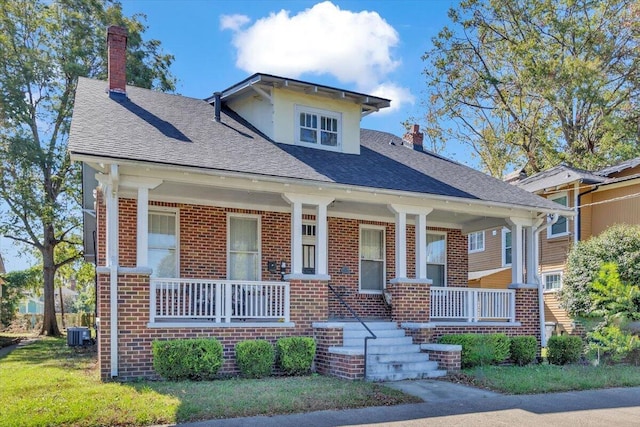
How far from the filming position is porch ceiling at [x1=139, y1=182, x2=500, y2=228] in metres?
11.7

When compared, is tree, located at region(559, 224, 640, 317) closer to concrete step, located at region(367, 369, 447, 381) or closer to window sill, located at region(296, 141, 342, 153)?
concrete step, located at region(367, 369, 447, 381)

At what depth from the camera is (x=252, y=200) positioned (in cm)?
1270

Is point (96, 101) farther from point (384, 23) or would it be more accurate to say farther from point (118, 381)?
point (384, 23)

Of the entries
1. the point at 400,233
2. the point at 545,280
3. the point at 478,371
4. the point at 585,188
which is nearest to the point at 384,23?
the point at 585,188

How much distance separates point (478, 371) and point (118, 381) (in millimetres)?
6451

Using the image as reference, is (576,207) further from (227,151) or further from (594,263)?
(227,151)

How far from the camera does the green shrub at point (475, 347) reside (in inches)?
462

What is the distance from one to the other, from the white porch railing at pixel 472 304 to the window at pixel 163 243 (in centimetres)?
564

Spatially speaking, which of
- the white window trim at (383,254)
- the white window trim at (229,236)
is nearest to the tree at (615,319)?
the white window trim at (383,254)

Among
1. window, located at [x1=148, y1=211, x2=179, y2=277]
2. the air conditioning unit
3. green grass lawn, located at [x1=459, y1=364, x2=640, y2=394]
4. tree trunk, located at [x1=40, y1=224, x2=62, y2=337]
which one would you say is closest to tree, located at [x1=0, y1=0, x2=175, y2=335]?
tree trunk, located at [x1=40, y1=224, x2=62, y2=337]

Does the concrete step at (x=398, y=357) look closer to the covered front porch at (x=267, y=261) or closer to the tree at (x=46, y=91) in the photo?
the covered front porch at (x=267, y=261)

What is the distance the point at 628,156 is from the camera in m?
28.4

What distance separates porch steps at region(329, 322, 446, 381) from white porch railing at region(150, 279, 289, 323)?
1.42 metres

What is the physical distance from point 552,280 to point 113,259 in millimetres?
17634
